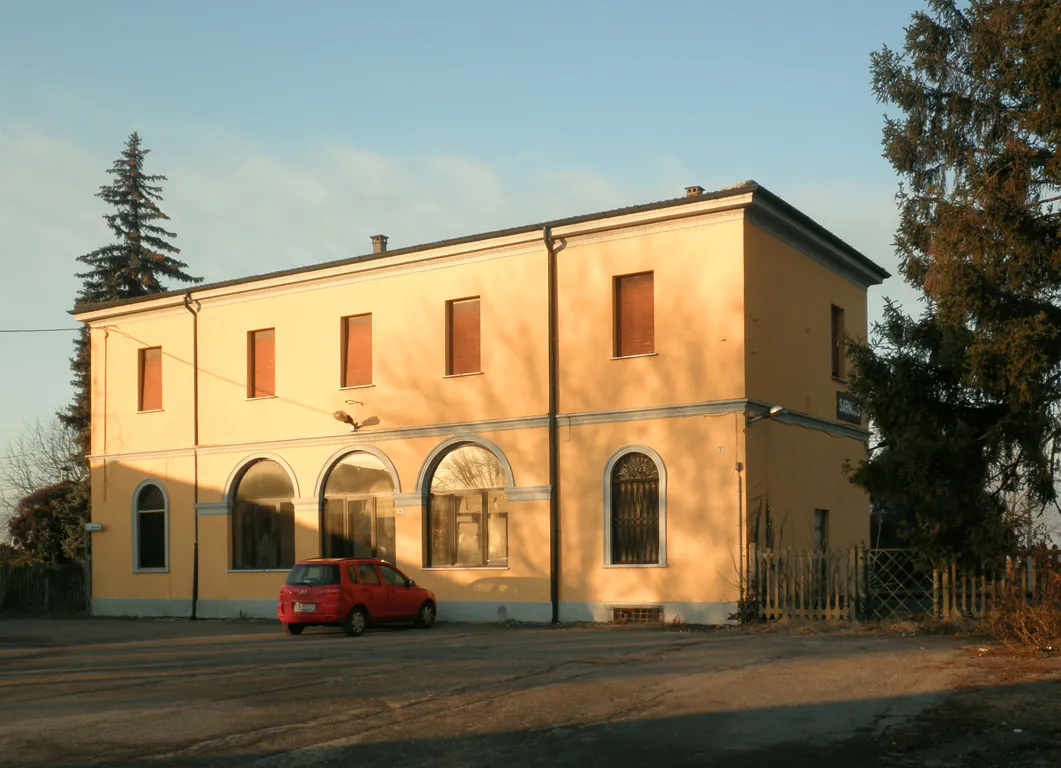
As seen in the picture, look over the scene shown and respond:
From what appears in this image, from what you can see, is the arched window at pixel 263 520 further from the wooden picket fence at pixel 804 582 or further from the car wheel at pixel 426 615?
the wooden picket fence at pixel 804 582

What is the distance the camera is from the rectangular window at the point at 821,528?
26.5 metres

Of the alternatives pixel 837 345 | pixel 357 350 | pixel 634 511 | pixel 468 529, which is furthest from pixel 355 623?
pixel 837 345

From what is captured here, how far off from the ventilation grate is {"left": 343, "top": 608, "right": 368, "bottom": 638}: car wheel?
4935 mm

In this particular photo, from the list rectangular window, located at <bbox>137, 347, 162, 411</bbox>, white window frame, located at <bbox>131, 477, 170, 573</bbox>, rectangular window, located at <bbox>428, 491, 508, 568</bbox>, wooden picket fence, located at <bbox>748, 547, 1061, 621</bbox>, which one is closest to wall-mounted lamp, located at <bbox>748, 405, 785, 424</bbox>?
wooden picket fence, located at <bbox>748, 547, 1061, 621</bbox>

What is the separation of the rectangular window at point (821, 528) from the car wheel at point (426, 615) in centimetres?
839

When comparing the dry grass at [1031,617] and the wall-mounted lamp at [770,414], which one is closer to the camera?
the dry grass at [1031,617]

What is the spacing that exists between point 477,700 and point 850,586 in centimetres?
1100

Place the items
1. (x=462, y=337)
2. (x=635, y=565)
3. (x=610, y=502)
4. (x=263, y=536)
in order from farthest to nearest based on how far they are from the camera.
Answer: (x=263, y=536) → (x=462, y=337) → (x=610, y=502) → (x=635, y=565)

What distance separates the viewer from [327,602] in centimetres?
2284

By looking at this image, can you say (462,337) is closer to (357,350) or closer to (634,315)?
(357,350)

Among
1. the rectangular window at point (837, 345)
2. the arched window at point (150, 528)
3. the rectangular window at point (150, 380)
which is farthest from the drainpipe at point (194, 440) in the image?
the rectangular window at point (837, 345)

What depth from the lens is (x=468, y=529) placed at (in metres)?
26.8

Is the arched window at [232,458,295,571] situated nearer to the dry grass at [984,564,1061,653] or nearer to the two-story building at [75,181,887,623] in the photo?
the two-story building at [75,181,887,623]

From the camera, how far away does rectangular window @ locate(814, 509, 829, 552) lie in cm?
2654
